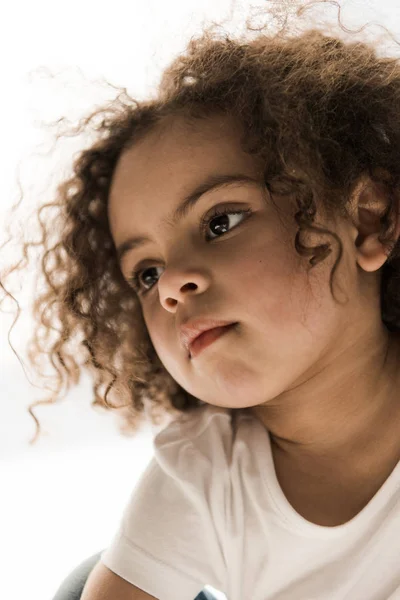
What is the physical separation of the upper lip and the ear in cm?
14

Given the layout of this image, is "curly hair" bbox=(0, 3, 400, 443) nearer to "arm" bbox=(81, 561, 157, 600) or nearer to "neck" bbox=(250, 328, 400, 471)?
"neck" bbox=(250, 328, 400, 471)

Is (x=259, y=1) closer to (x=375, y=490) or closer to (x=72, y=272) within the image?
(x=72, y=272)

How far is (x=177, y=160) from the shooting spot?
2.68 feet

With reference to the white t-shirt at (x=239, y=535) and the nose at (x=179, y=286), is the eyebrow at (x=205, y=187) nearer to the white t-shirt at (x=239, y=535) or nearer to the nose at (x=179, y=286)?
the nose at (x=179, y=286)

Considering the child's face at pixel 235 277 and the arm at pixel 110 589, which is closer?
the child's face at pixel 235 277

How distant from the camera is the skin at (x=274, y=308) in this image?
0.78 meters

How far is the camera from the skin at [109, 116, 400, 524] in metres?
0.78

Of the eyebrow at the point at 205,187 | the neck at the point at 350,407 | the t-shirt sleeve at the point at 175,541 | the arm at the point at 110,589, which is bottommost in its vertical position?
the arm at the point at 110,589

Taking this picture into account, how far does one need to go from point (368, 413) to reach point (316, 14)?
0.38 m

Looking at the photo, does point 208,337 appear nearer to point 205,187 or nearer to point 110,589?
point 205,187

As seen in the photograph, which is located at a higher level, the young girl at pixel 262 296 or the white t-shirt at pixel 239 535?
the young girl at pixel 262 296

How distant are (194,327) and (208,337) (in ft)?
0.05

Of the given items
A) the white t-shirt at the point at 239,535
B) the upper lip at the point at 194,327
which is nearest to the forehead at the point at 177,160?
the upper lip at the point at 194,327

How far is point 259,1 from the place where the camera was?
3.10 ft
